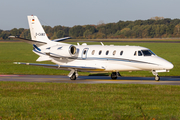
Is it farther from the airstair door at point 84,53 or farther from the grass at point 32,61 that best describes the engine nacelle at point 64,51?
the grass at point 32,61

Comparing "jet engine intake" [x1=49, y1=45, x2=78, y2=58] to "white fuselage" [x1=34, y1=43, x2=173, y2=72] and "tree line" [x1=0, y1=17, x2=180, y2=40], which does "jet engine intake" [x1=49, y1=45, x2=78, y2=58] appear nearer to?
"white fuselage" [x1=34, y1=43, x2=173, y2=72]

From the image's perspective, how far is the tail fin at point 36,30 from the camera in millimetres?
30141

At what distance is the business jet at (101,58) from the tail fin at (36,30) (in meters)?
0.30

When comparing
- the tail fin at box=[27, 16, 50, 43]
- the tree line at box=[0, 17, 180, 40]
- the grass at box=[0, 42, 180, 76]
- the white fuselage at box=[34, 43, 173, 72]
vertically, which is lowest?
the grass at box=[0, 42, 180, 76]

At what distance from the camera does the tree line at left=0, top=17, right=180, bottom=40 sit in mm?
156625

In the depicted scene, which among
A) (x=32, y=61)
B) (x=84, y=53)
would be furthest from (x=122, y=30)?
(x=84, y=53)

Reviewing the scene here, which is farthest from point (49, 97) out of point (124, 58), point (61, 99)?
point (124, 58)

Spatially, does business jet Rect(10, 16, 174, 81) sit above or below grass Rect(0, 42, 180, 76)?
above

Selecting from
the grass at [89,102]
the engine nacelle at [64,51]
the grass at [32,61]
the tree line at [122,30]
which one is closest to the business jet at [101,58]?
the engine nacelle at [64,51]

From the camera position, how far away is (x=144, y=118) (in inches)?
445

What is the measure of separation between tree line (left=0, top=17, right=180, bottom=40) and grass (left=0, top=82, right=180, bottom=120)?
136 meters

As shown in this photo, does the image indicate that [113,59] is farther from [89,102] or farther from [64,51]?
[89,102]

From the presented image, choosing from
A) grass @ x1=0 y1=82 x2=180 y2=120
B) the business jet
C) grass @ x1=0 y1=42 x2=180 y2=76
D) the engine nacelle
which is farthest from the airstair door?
grass @ x1=0 y1=82 x2=180 y2=120

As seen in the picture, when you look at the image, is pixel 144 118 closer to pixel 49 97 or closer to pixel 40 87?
pixel 49 97
